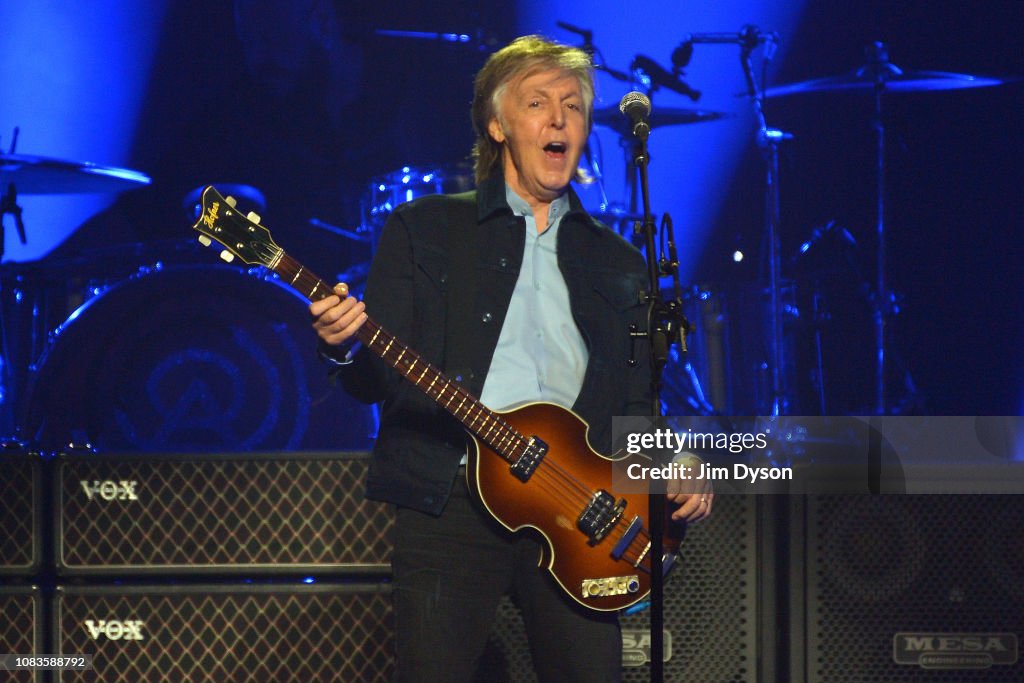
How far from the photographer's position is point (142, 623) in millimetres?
2928

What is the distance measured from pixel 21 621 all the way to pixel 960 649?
2.44 metres

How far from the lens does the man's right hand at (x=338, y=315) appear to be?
214 cm

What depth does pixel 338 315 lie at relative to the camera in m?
2.14

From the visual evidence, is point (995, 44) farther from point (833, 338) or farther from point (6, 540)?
point (6, 540)

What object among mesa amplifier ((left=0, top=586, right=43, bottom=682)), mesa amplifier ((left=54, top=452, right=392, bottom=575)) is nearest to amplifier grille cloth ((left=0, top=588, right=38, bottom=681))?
mesa amplifier ((left=0, top=586, right=43, bottom=682))

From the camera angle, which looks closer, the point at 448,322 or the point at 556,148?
the point at 448,322

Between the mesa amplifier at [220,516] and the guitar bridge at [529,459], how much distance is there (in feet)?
2.48

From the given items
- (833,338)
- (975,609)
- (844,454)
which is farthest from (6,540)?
(833,338)

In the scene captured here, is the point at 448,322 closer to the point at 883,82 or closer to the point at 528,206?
the point at 528,206

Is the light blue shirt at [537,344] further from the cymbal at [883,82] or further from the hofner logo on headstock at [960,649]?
the cymbal at [883,82]

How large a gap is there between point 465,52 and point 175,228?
1.82m

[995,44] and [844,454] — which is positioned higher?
[995,44]

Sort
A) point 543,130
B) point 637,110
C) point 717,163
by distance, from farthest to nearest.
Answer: point 717,163 < point 543,130 < point 637,110

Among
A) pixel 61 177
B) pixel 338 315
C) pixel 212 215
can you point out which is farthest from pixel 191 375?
pixel 338 315
